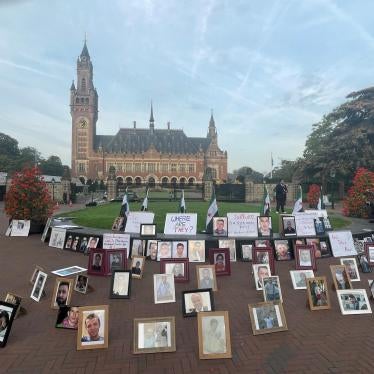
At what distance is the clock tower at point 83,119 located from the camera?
84250 millimetres

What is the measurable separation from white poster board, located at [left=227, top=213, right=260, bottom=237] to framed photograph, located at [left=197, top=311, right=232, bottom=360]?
17.0ft

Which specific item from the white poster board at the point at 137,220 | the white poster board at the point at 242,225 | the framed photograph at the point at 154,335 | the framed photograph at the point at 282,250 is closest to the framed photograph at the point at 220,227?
the white poster board at the point at 242,225

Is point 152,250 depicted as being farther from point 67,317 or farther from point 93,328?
point 93,328

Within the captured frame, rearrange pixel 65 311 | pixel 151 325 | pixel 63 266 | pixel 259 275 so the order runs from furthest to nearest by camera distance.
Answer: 1. pixel 63 266
2. pixel 259 275
3. pixel 65 311
4. pixel 151 325

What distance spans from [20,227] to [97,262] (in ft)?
21.1

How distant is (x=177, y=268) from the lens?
6449 millimetres

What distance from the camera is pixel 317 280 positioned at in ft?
17.0

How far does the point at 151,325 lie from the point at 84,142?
8655 centimetres

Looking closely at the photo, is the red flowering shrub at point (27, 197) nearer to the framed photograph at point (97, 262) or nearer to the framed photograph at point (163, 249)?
the framed photograph at point (97, 262)

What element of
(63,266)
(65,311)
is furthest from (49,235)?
(65,311)

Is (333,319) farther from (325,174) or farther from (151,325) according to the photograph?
(325,174)

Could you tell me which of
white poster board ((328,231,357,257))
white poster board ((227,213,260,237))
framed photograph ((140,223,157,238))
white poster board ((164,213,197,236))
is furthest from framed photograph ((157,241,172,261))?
white poster board ((328,231,357,257))

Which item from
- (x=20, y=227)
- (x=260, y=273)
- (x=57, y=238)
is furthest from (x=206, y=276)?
(x=20, y=227)

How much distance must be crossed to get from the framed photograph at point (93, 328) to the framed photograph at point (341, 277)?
3.95 metres
